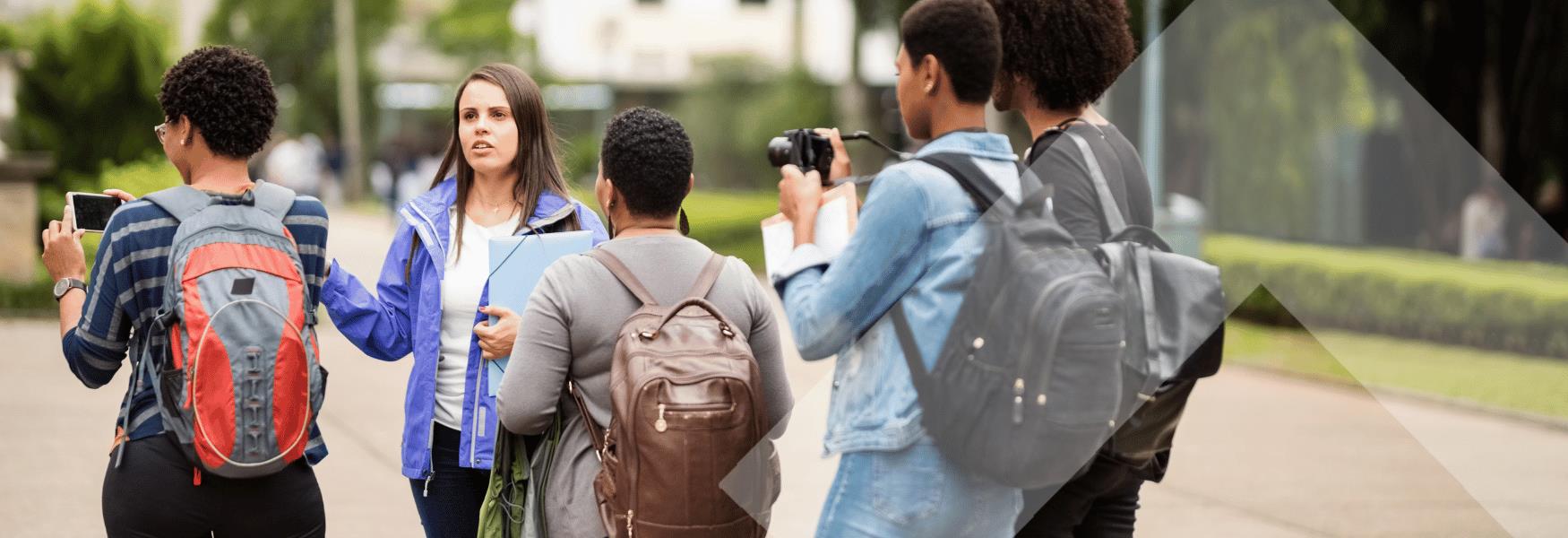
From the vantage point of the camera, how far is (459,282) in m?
3.77

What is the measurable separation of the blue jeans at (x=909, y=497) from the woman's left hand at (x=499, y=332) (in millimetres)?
1011

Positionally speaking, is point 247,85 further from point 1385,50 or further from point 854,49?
point 854,49

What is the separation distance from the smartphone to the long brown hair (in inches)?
32.3

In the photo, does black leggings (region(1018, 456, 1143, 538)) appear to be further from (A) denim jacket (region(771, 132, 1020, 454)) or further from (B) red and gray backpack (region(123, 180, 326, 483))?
(B) red and gray backpack (region(123, 180, 326, 483))

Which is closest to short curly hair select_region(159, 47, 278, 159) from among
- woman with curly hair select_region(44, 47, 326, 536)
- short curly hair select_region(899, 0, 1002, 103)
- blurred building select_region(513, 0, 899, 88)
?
woman with curly hair select_region(44, 47, 326, 536)

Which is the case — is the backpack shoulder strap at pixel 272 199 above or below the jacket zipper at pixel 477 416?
above

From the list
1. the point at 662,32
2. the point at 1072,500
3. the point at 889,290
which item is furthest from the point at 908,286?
the point at 662,32

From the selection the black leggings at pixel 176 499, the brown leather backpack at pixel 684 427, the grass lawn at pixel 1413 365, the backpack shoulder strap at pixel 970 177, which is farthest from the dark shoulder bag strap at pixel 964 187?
the grass lawn at pixel 1413 365

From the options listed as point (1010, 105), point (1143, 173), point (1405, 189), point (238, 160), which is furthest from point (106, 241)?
point (1405, 189)

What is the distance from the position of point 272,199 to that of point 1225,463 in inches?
246

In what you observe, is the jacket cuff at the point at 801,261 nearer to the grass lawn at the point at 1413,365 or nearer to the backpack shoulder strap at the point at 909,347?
the backpack shoulder strap at the point at 909,347

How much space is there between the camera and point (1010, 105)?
3.50m

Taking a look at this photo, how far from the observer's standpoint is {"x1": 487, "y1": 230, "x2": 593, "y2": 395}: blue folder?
3.51m

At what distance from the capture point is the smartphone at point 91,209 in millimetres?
3160
